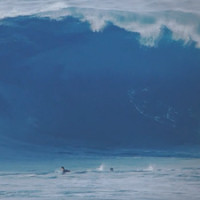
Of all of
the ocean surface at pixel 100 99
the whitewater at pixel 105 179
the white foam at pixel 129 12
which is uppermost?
the white foam at pixel 129 12

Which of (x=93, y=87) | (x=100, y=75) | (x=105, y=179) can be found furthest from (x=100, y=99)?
(x=105, y=179)

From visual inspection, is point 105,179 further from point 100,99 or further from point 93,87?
point 93,87

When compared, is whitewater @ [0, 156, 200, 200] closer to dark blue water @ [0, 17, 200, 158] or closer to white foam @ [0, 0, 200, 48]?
dark blue water @ [0, 17, 200, 158]

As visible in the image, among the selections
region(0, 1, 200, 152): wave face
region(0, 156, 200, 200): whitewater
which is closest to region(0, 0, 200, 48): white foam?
region(0, 1, 200, 152): wave face

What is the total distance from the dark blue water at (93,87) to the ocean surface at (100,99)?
0.4 inches

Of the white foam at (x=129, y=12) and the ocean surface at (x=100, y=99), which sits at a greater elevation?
the white foam at (x=129, y=12)

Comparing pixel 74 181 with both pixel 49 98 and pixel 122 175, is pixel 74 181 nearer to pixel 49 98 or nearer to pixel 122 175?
pixel 122 175

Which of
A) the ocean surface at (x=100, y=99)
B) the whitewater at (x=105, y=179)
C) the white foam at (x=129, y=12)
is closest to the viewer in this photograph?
the whitewater at (x=105, y=179)

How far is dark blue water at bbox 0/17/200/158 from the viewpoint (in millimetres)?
4363

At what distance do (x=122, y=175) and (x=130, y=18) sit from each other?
5.47 feet

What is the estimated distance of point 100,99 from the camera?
184 inches

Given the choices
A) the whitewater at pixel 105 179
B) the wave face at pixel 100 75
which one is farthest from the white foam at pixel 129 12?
the whitewater at pixel 105 179

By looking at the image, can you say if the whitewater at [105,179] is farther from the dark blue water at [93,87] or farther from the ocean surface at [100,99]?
the dark blue water at [93,87]

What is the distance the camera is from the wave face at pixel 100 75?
4367 millimetres
